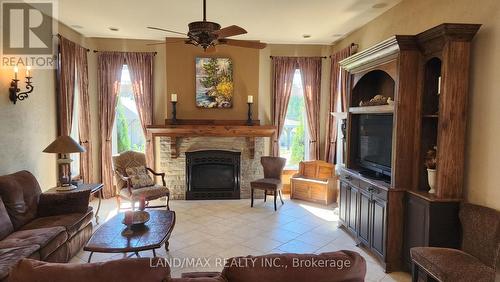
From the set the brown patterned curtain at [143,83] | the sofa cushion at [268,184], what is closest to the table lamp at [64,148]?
the brown patterned curtain at [143,83]

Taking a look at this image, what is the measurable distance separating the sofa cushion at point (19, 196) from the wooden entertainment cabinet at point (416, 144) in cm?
392

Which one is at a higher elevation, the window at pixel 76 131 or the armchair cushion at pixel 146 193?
the window at pixel 76 131

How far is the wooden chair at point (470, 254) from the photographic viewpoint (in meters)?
2.44

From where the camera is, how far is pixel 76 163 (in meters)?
5.79

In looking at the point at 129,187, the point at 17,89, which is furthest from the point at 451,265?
the point at 17,89

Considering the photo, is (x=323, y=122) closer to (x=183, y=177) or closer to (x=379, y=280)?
(x=183, y=177)

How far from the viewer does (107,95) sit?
20.3 feet

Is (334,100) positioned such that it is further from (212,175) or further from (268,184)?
(212,175)

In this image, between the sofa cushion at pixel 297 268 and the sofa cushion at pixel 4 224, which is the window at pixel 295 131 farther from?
the sofa cushion at pixel 297 268

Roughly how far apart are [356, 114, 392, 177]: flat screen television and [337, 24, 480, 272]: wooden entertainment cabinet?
0.39 feet

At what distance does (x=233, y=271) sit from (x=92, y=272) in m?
0.64

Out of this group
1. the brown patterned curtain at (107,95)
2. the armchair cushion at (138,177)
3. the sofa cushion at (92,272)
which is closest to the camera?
the sofa cushion at (92,272)

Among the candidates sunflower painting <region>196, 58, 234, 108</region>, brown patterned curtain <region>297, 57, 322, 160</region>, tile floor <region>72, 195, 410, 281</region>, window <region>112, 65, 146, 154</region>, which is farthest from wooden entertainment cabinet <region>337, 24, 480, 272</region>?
window <region>112, 65, 146, 154</region>

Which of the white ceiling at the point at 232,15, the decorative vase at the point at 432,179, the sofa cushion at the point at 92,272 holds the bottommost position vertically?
the sofa cushion at the point at 92,272
